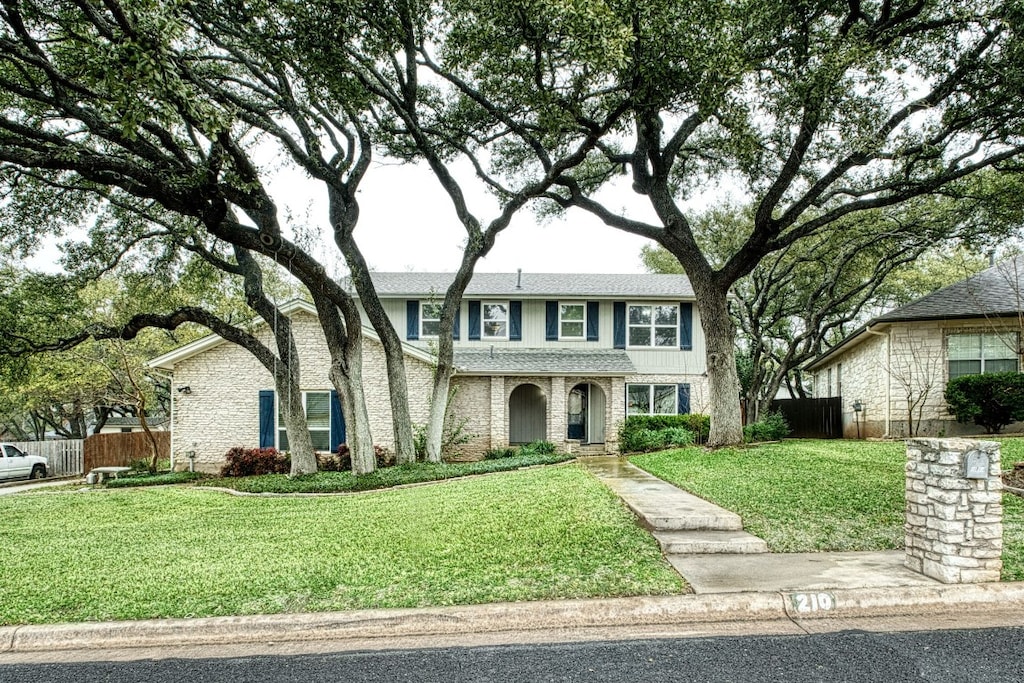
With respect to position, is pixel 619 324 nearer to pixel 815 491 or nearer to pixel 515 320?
pixel 515 320

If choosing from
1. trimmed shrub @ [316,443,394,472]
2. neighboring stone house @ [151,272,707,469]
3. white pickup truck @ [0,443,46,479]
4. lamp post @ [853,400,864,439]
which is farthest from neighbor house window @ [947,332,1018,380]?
white pickup truck @ [0,443,46,479]

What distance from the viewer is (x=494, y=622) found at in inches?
183

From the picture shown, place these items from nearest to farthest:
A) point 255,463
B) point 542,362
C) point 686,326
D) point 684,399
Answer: point 255,463 → point 542,362 → point 684,399 → point 686,326

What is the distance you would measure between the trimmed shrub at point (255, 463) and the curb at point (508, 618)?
12.2 meters

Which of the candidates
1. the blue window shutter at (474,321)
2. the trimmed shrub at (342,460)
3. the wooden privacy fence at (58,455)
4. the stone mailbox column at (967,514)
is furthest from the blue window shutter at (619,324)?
the wooden privacy fence at (58,455)

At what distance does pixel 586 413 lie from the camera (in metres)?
21.8

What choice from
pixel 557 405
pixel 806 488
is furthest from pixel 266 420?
pixel 806 488

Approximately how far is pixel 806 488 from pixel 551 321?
39.4 ft

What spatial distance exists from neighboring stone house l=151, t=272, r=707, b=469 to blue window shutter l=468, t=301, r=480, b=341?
0.03 m

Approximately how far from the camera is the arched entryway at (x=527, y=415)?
2188cm

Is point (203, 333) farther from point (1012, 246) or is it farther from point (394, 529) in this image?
point (1012, 246)

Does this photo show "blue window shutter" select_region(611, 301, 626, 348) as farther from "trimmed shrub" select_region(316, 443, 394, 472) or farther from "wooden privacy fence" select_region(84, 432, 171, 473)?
"wooden privacy fence" select_region(84, 432, 171, 473)

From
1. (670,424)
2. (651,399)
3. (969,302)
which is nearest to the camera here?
(969,302)

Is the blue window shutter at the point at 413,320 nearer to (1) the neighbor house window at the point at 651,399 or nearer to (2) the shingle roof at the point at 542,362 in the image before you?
(2) the shingle roof at the point at 542,362
